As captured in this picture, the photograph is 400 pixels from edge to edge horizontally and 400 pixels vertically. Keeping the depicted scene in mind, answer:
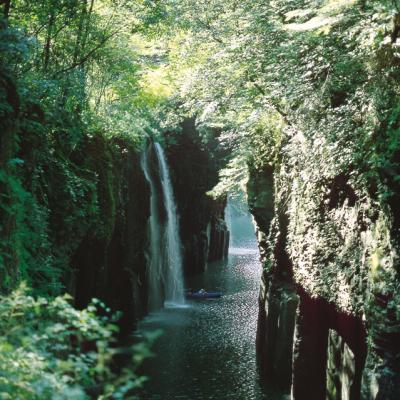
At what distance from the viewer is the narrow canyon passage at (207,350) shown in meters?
15.6

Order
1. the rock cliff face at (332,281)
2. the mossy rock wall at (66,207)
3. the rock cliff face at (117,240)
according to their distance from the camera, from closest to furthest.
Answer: the mossy rock wall at (66,207) → the rock cliff face at (332,281) → the rock cliff face at (117,240)

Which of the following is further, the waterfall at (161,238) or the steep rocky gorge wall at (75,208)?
the waterfall at (161,238)

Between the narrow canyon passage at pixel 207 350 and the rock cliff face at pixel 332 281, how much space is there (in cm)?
127

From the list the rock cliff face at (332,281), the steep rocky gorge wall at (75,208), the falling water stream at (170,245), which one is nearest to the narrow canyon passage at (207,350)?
the rock cliff face at (332,281)

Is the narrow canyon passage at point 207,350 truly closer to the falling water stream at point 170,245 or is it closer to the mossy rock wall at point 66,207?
the falling water stream at point 170,245

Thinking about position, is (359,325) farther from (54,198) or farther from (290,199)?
(54,198)

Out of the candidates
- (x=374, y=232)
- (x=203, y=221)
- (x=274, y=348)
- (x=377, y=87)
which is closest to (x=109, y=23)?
(x=377, y=87)

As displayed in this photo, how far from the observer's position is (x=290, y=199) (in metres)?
15.2

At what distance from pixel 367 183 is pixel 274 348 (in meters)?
9.19

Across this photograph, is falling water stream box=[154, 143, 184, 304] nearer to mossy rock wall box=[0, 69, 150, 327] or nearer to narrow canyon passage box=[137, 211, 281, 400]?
narrow canyon passage box=[137, 211, 281, 400]

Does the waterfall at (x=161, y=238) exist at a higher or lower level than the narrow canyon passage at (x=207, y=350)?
higher

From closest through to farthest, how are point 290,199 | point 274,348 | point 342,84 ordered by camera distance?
point 342,84
point 290,199
point 274,348

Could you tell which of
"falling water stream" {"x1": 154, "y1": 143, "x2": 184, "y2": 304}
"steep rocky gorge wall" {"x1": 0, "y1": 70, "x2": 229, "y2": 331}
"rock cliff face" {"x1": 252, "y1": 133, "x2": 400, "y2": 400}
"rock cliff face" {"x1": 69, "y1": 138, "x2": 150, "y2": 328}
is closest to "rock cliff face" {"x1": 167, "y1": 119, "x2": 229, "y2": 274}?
"steep rocky gorge wall" {"x1": 0, "y1": 70, "x2": 229, "y2": 331}

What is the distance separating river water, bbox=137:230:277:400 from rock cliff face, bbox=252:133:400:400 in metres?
A: 1.22
